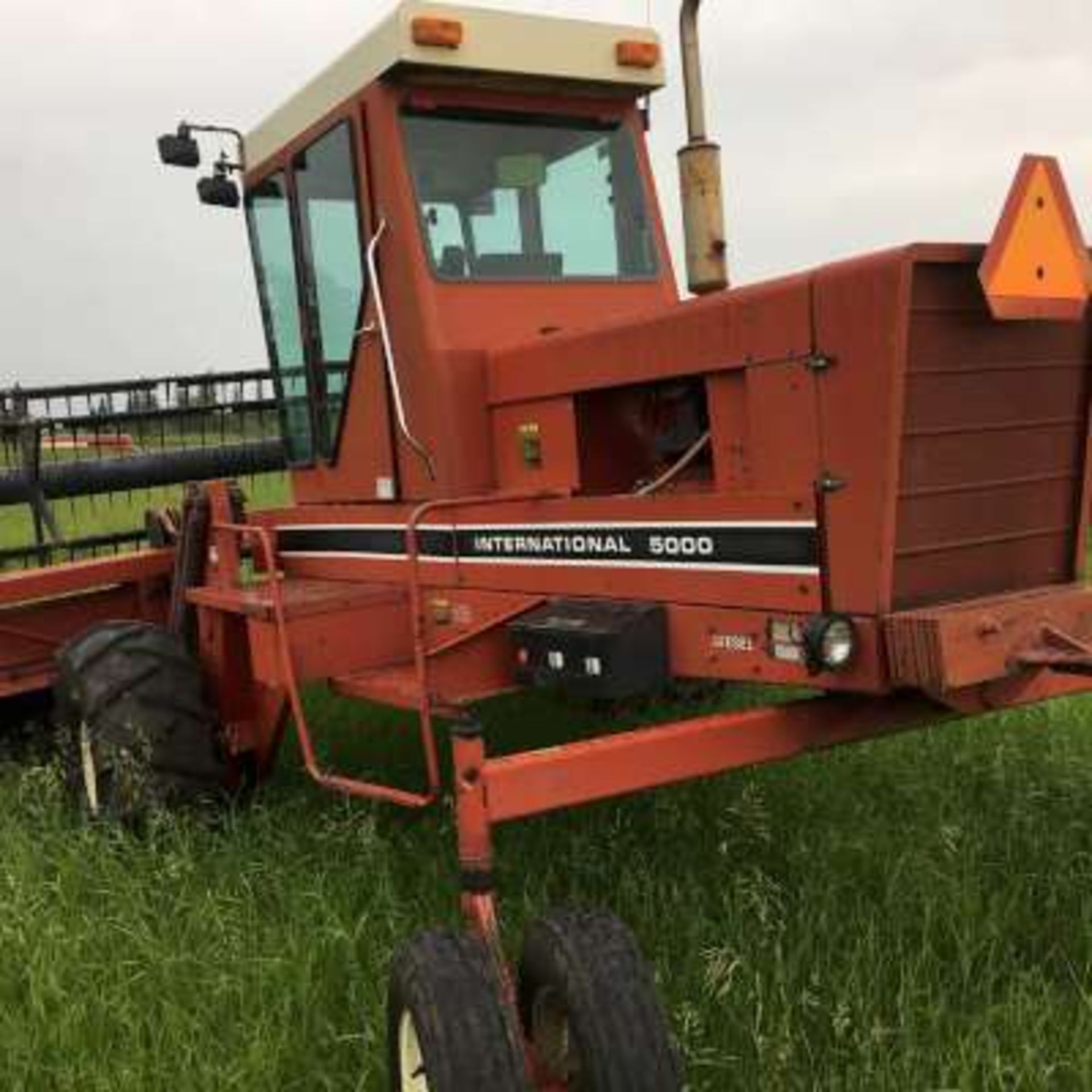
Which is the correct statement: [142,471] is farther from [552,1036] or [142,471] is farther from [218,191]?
[552,1036]

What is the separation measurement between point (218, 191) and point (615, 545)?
2.71 m

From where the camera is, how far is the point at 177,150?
17.2 feet

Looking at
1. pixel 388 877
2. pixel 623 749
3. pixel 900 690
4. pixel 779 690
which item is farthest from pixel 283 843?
pixel 779 690

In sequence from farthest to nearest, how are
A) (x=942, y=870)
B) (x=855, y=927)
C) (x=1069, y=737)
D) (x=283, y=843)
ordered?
(x=1069, y=737) → (x=283, y=843) → (x=942, y=870) → (x=855, y=927)

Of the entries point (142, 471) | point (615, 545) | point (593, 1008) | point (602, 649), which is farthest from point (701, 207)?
point (142, 471)

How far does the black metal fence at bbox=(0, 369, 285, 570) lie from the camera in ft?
26.3

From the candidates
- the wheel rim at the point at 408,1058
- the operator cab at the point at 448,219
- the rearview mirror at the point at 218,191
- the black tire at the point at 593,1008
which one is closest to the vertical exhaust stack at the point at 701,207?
the operator cab at the point at 448,219

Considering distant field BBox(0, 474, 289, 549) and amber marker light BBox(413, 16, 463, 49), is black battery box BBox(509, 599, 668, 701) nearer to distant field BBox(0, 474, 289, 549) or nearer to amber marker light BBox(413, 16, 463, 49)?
amber marker light BBox(413, 16, 463, 49)

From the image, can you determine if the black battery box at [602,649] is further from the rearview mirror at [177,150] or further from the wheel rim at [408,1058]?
the rearview mirror at [177,150]

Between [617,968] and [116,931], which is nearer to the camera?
[617,968]

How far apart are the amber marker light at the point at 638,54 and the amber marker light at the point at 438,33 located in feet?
2.03

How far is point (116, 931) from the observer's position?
12.6ft

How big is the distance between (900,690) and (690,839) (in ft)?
4.18

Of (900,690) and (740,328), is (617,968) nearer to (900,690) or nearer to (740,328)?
(900,690)
